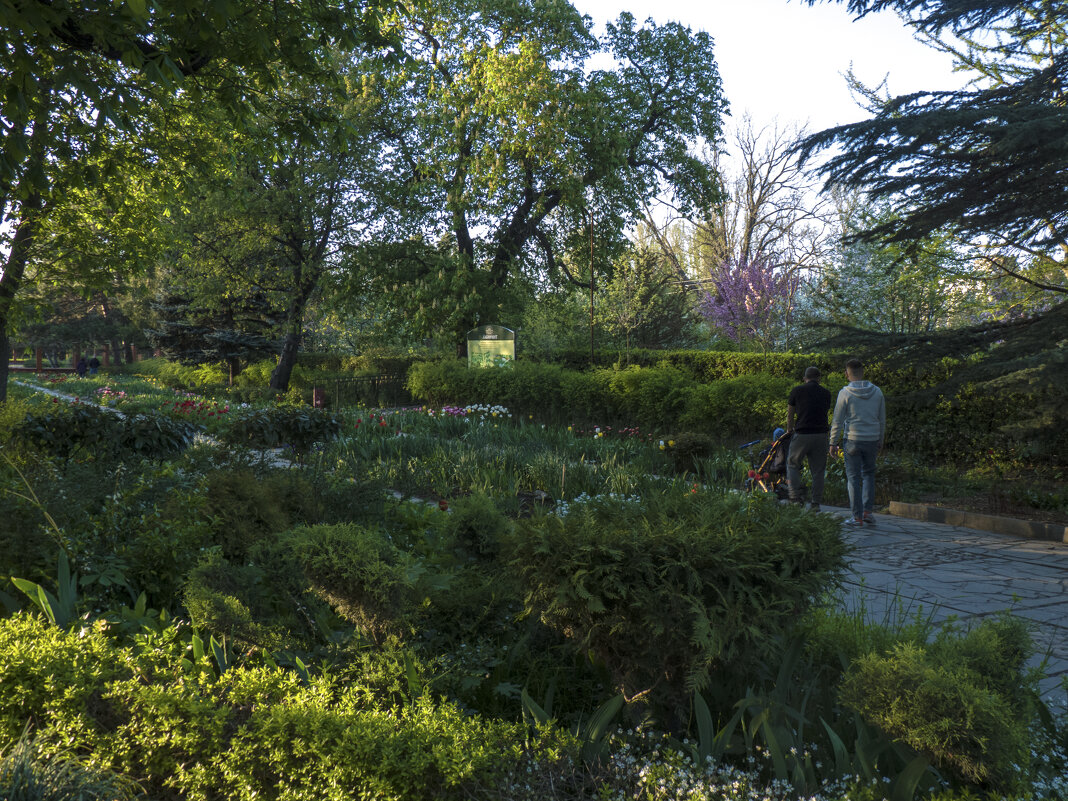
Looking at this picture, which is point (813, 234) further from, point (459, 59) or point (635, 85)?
point (459, 59)

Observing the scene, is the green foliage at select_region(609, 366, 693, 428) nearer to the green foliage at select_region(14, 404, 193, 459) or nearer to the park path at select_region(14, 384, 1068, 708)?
the park path at select_region(14, 384, 1068, 708)

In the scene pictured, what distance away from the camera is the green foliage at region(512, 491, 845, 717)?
7.77ft

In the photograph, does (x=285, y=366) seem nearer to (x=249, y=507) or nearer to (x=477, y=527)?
(x=249, y=507)

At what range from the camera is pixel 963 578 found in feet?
17.8

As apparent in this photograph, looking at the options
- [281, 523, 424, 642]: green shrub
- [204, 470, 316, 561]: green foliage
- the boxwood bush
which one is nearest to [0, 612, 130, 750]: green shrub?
the boxwood bush

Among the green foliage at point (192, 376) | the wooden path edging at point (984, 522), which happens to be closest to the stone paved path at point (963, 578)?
the wooden path edging at point (984, 522)

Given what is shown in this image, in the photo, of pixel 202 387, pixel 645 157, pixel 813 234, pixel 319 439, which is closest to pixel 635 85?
pixel 645 157

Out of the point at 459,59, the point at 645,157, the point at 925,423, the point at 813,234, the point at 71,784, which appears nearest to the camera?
the point at 71,784

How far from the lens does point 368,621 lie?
288 cm

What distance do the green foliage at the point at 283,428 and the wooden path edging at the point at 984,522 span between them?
21.7 ft

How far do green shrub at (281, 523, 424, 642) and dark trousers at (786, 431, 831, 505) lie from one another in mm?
6128

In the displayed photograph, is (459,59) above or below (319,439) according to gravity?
above

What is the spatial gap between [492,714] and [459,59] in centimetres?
2141

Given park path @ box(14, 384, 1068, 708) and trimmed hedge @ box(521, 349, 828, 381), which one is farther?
trimmed hedge @ box(521, 349, 828, 381)
